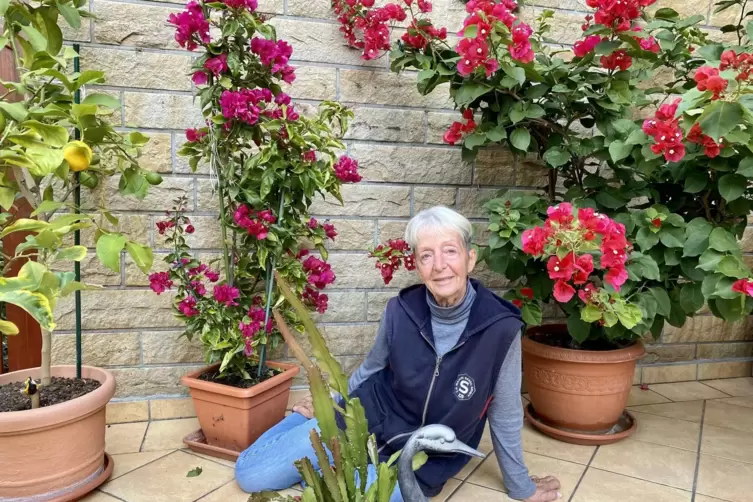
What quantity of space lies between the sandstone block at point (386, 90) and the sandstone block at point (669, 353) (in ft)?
5.11

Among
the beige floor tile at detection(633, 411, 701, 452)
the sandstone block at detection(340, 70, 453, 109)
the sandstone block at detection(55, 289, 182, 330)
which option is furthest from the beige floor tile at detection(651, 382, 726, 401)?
the sandstone block at detection(55, 289, 182, 330)

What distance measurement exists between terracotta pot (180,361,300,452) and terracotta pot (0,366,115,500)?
31 centimetres

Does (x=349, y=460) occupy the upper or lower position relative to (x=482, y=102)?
lower

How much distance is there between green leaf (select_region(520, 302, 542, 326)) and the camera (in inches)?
71.7

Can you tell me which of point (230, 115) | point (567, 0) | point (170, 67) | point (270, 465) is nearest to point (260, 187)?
point (230, 115)

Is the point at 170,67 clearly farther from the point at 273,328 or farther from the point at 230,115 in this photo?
the point at 273,328

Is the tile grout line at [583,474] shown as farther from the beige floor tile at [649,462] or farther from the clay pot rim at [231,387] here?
the clay pot rim at [231,387]

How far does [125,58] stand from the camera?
189 centimetres

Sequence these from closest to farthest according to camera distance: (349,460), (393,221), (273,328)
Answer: (349,460)
(273,328)
(393,221)

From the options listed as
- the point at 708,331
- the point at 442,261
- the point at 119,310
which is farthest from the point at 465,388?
the point at 708,331

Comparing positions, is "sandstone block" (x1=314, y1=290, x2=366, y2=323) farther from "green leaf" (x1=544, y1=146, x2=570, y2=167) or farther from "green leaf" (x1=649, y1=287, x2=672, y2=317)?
"green leaf" (x1=649, y1=287, x2=672, y2=317)

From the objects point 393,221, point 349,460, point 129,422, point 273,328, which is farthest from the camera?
point 393,221

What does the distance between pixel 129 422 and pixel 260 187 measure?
43.4 inches

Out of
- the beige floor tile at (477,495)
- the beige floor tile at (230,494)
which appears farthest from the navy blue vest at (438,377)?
the beige floor tile at (230,494)
